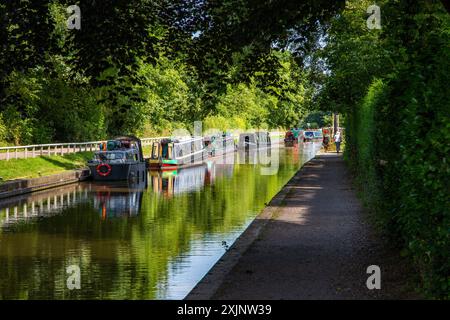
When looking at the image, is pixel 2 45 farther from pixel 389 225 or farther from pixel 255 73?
pixel 389 225

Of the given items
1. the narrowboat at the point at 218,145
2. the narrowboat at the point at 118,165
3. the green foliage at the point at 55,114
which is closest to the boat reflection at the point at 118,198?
the narrowboat at the point at 118,165

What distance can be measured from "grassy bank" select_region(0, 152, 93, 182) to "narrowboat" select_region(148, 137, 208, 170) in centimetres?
438

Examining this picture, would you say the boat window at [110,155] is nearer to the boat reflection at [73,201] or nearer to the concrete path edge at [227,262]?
the boat reflection at [73,201]

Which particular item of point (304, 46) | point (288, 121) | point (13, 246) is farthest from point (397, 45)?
point (288, 121)

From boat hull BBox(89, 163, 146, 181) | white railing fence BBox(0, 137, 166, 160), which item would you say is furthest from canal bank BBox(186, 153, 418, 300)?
white railing fence BBox(0, 137, 166, 160)

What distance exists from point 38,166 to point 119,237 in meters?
21.8

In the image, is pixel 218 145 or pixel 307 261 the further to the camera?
pixel 218 145

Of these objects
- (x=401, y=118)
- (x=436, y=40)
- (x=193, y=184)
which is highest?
(x=436, y=40)

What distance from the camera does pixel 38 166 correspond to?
128ft

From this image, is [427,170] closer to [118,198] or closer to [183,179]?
[118,198]

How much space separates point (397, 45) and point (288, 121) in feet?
456

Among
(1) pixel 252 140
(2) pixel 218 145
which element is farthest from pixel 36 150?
(1) pixel 252 140

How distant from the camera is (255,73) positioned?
58.4ft

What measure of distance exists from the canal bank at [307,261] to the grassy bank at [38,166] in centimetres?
1663
